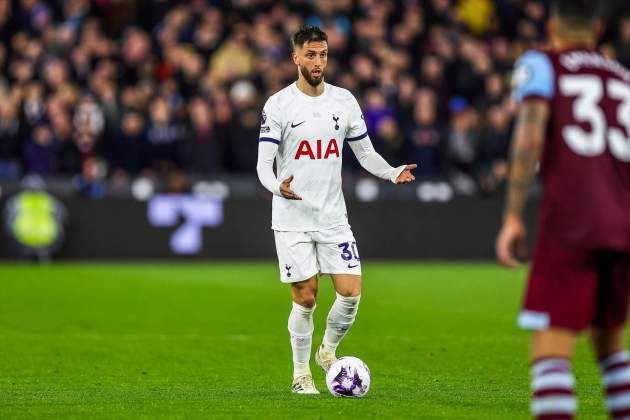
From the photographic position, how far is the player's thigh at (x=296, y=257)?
31.1 feet

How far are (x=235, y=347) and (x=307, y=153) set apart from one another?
3.38 metres

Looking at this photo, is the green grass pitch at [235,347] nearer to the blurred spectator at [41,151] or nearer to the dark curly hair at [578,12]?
the blurred spectator at [41,151]

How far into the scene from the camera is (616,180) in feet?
20.3

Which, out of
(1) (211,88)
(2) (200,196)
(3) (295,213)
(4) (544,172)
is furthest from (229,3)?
(4) (544,172)

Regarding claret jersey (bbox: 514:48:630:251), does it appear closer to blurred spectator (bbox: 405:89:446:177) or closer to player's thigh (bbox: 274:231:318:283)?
player's thigh (bbox: 274:231:318:283)

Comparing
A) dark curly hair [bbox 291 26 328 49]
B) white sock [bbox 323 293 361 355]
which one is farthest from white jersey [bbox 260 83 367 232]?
white sock [bbox 323 293 361 355]

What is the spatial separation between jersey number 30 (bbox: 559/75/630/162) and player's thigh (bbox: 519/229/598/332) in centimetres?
46

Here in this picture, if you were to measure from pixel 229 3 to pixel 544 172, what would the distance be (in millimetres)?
19505

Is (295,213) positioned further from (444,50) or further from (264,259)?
(444,50)

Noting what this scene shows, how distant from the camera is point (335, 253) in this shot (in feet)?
31.4

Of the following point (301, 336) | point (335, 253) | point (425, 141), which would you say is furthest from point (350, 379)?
point (425, 141)

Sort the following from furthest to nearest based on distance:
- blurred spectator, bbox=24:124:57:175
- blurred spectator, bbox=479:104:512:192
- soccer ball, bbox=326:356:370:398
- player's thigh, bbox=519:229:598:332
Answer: blurred spectator, bbox=479:104:512:192 → blurred spectator, bbox=24:124:57:175 → soccer ball, bbox=326:356:370:398 → player's thigh, bbox=519:229:598:332

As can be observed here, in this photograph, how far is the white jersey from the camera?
9547 millimetres

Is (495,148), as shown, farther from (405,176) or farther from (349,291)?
(405,176)
